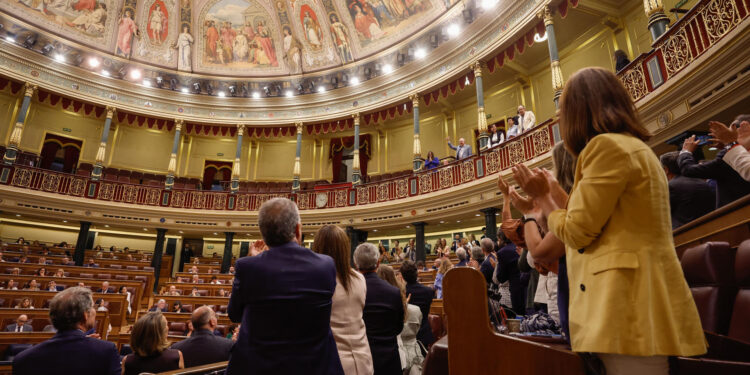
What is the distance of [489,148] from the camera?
379 inches

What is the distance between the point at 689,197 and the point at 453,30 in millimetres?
9659

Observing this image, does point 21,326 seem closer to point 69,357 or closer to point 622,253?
point 69,357

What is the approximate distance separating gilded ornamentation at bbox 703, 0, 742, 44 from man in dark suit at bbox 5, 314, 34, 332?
376 inches

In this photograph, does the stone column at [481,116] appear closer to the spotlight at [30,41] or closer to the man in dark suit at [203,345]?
the man in dark suit at [203,345]

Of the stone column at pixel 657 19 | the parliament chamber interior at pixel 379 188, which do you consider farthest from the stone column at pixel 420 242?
the stone column at pixel 657 19

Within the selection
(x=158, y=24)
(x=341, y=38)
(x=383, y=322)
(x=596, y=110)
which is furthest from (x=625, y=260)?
(x=158, y=24)

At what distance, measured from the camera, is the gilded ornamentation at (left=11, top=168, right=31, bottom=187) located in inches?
466

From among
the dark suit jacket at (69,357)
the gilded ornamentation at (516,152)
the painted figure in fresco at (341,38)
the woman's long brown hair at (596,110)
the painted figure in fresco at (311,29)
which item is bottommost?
the dark suit jacket at (69,357)

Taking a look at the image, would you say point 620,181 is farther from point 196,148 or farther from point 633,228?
point 196,148

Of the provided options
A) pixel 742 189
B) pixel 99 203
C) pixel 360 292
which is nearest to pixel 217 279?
pixel 99 203

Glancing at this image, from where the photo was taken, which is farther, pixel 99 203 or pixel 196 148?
pixel 196 148

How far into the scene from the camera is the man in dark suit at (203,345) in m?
2.94

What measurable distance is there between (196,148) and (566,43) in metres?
14.9

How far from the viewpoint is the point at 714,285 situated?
164cm
